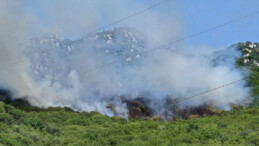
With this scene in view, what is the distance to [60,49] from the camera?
134000 mm

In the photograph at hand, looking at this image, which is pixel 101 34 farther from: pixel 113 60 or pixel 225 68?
pixel 225 68

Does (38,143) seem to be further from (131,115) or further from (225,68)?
(225,68)

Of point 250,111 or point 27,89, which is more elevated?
point 27,89

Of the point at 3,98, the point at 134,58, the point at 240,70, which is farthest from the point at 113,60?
the point at 240,70

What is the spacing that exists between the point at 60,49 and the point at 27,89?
28.2m

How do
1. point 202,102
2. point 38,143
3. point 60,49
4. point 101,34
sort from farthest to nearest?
point 101,34 → point 60,49 → point 202,102 → point 38,143

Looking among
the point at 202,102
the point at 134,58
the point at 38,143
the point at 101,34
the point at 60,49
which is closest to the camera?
the point at 38,143

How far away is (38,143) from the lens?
35.6m

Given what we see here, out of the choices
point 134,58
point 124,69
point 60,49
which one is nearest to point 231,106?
point 124,69

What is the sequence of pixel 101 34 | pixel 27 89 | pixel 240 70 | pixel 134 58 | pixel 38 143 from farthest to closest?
pixel 101 34, pixel 134 58, pixel 27 89, pixel 240 70, pixel 38 143

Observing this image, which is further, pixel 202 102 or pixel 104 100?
pixel 104 100

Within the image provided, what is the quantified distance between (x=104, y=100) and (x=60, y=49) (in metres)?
40.7

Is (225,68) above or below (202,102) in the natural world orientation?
above

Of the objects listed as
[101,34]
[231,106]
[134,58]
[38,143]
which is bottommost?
[38,143]
